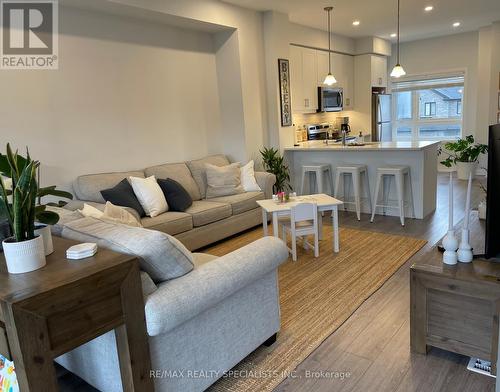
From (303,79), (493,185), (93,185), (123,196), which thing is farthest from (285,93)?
(493,185)

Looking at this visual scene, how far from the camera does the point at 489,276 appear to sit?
1927 mm

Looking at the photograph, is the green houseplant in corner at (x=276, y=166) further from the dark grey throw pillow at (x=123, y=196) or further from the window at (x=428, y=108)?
the window at (x=428, y=108)

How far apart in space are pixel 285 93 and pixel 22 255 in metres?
4.77

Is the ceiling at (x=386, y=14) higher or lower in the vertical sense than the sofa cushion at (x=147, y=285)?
higher

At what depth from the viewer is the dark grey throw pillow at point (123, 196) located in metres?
3.78

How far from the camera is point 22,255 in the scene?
153 centimetres

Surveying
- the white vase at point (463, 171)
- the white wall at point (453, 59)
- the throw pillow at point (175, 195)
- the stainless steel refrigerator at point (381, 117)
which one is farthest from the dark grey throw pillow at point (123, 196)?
the white wall at point (453, 59)

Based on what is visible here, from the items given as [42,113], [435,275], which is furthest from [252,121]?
[435,275]

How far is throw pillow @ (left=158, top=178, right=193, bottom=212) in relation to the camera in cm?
418

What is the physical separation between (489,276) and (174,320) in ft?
5.08

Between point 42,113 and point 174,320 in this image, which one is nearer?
point 174,320

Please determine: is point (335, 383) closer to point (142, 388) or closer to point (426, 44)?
point (142, 388)

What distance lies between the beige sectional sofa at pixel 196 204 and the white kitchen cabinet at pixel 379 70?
13.9 ft

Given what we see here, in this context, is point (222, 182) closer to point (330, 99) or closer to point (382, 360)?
point (382, 360)
